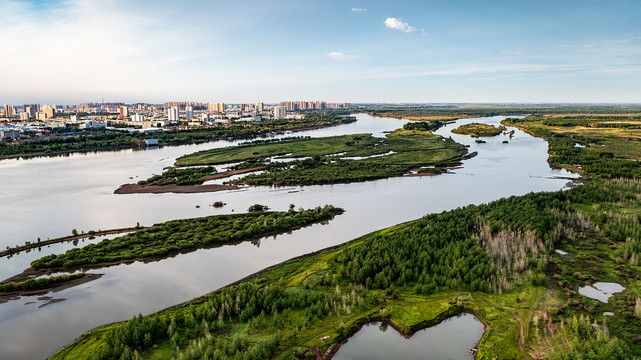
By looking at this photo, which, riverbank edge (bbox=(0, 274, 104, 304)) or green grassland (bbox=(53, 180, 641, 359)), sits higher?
green grassland (bbox=(53, 180, 641, 359))

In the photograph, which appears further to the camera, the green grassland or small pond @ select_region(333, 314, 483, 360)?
small pond @ select_region(333, 314, 483, 360)

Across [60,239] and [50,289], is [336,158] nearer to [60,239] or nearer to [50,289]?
[60,239]

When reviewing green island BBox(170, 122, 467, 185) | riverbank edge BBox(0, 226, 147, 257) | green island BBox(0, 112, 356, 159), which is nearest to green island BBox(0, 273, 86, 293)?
riverbank edge BBox(0, 226, 147, 257)

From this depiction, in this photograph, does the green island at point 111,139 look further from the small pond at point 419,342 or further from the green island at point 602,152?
the small pond at point 419,342

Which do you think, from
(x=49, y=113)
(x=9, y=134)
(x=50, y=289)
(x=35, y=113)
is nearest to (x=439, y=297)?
(x=50, y=289)

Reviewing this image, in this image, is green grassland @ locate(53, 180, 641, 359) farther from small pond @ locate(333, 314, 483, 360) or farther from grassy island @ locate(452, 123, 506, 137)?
grassy island @ locate(452, 123, 506, 137)

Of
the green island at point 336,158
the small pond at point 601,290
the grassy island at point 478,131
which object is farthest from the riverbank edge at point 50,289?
the grassy island at point 478,131

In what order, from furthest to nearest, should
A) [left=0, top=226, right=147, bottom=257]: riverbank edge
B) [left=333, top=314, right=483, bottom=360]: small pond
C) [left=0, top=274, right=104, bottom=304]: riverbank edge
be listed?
[left=0, top=226, right=147, bottom=257]: riverbank edge → [left=0, top=274, right=104, bottom=304]: riverbank edge → [left=333, top=314, right=483, bottom=360]: small pond
